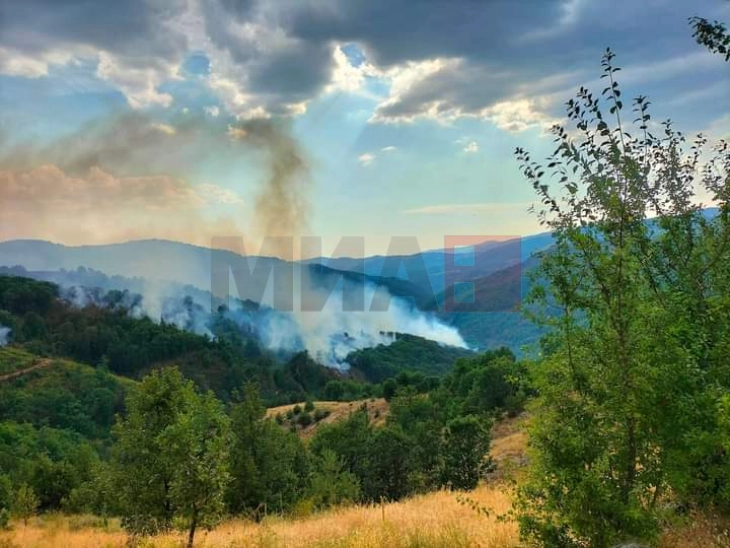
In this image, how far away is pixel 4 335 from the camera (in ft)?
488

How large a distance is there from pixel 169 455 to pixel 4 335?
560 ft

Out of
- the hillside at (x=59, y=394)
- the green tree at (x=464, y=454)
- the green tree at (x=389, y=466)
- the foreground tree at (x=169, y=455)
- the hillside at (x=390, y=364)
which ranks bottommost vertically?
the hillside at (x=390, y=364)

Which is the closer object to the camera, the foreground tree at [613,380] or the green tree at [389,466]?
the foreground tree at [613,380]

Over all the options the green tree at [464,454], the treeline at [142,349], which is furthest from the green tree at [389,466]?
the treeline at [142,349]

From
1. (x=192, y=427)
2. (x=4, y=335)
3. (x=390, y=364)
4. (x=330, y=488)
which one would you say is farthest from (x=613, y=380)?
(x=390, y=364)

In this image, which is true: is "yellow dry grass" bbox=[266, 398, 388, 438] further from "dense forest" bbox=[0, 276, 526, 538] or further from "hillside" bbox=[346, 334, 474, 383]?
"hillside" bbox=[346, 334, 474, 383]

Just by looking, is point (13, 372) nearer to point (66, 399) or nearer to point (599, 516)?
point (66, 399)

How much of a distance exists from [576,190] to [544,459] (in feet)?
10.7

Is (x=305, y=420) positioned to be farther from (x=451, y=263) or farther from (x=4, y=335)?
(x=4, y=335)

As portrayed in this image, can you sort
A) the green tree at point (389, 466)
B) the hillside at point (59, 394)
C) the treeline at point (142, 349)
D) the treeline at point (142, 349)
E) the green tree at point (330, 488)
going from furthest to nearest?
the treeline at point (142, 349) < the treeline at point (142, 349) < the hillside at point (59, 394) < the green tree at point (389, 466) < the green tree at point (330, 488)

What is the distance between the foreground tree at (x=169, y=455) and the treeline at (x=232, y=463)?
0.03 m

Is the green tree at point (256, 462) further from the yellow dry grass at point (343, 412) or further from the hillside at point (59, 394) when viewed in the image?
the hillside at point (59, 394)

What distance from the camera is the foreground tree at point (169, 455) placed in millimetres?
9789

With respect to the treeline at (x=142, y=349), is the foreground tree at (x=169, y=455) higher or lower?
higher
